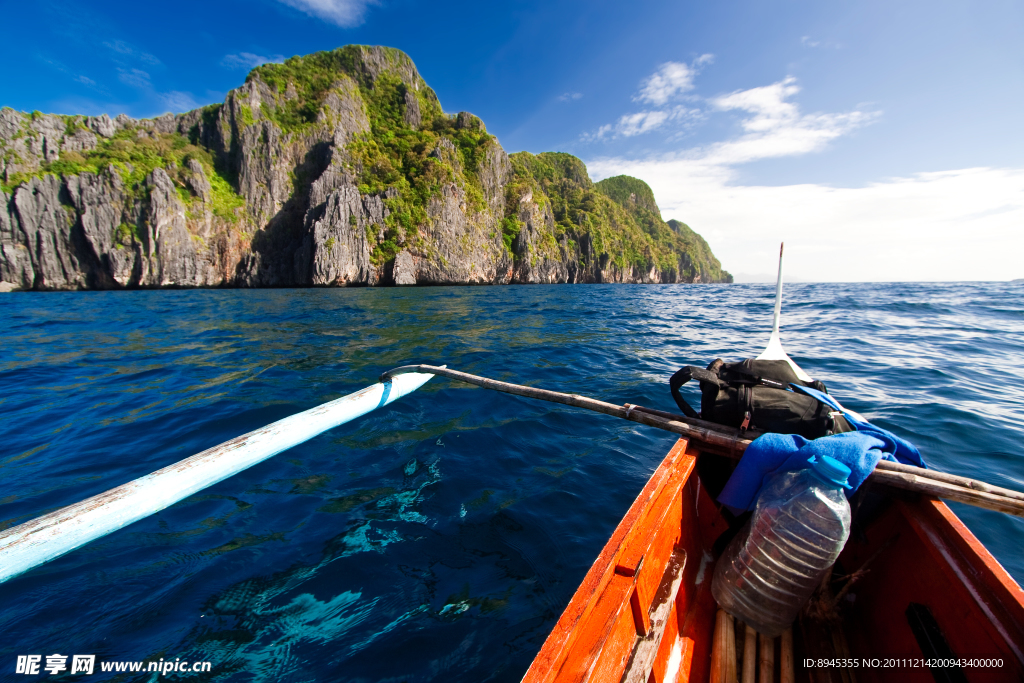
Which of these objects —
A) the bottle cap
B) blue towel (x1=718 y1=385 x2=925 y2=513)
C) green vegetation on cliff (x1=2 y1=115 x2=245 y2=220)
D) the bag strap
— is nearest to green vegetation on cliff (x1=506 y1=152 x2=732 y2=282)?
green vegetation on cliff (x1=2 y1=115 x2=245 y2=220)

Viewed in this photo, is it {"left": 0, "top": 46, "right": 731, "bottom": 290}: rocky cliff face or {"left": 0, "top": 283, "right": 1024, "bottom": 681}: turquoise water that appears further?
{"left": 0, "top": 46, "right": 731, "bottom": 290}: rocky cliff face

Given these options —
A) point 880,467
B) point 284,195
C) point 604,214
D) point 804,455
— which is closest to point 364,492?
point 804,455

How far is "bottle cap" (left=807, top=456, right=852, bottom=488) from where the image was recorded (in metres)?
1.70

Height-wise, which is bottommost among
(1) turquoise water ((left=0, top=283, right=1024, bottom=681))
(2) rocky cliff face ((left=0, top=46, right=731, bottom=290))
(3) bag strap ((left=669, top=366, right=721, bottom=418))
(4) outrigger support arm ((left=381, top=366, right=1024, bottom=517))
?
(1) turquoise water ((left=0, top=283, right=1024, bottom=681))

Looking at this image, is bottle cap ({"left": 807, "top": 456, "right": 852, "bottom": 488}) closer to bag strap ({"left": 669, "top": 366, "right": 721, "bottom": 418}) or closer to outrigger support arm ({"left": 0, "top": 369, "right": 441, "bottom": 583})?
bag strap ({"left": 669, "top": 366, "right": 721, "bottom": 418})

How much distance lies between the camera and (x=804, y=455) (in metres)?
1.86

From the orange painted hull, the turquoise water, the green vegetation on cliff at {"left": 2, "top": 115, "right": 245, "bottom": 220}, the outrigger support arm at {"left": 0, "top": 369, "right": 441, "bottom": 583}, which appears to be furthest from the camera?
the green vegetation on cliff at {"left": 2, "top": 115, "right": 245, "bottom": 220}

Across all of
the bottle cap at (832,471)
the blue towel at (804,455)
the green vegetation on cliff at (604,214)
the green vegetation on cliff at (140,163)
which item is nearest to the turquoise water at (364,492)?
the blue towel at (804,455)

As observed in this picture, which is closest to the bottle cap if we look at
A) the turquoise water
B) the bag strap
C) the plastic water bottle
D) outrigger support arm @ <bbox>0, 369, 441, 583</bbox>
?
the plastic water bottle

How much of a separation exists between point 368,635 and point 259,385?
5.23 m

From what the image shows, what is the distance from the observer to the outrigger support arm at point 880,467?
1.73 m

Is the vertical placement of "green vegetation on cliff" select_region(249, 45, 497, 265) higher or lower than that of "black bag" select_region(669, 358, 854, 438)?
higher

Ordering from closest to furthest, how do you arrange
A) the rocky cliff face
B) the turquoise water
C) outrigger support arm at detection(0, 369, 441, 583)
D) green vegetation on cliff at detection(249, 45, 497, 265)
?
outrigger support arm at detection(0, 369, 441, 583) < the turquoise water < the rocky cliff face < green vegetation on cliff at detection(249, 45, 497, 265)

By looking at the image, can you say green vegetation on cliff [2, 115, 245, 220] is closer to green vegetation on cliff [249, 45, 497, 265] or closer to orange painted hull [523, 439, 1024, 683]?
green vegetation on cliff [249, 45, 497, 265]
